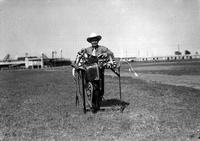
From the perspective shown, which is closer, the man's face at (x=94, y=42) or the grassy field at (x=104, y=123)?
the grassy field at (x=104, y=123)

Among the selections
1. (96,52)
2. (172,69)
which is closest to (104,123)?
(96,52)

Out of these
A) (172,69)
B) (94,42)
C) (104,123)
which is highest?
(94,42)

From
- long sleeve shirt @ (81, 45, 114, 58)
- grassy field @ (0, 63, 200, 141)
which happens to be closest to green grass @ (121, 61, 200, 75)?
long sleeve shirt @ (81, 45, 114, 58)

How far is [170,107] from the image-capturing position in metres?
8.94

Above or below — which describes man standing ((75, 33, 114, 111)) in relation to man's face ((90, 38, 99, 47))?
below

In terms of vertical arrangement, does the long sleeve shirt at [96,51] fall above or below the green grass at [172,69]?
above

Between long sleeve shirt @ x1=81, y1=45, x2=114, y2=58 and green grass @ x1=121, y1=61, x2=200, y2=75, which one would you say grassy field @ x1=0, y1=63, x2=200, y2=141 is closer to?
long sleeve shirt @ x1=81, y1=45, x2=114, y2=58

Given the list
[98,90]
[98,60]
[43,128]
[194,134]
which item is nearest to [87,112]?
[98,90]

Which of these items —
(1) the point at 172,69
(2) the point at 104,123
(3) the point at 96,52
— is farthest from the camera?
(1) the point at 172,69

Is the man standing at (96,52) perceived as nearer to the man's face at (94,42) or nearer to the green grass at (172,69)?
the man's face at (94,42)

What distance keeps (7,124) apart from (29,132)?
112 centimetres

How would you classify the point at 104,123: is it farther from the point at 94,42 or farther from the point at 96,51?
the point at 94,42

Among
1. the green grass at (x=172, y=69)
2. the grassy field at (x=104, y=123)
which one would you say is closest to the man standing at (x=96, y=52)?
the grassy field at (x=104, y=123)

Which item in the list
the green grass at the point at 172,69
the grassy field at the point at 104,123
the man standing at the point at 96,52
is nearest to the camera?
the grassy field at the point at 104,123
